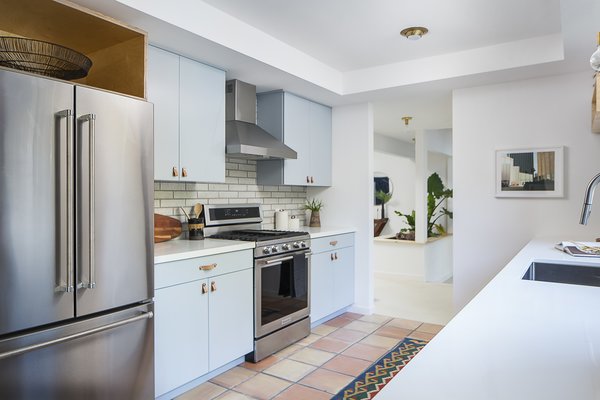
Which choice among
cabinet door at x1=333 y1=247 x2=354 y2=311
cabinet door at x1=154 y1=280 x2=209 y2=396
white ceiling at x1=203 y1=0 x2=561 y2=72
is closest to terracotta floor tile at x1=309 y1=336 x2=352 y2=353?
cabinet door at x1=333 y1=247 x2=354 y2=311

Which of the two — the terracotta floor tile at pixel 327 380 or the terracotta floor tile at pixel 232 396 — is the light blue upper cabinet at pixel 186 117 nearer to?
the terracotta floor tile at pixel 232 396

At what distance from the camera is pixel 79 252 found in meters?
1.85

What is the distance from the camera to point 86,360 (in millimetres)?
1908

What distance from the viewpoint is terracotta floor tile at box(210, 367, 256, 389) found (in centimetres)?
278

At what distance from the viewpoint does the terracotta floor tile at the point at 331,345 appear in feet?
11.1

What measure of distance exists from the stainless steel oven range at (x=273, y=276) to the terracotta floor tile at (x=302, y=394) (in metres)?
0.51

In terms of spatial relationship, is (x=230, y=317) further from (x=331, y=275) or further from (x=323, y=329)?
(x=331, y=275)

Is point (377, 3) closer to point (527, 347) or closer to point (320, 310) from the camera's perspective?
point (527, 347)

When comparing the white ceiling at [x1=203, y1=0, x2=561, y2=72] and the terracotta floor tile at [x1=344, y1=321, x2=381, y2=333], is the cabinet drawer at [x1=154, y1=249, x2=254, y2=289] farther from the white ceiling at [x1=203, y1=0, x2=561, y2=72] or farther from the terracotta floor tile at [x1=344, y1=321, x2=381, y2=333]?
the white ceiling at [x1=203, y1=0, x2=561, y2=72]

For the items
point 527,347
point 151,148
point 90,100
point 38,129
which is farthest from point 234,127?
point 527,347

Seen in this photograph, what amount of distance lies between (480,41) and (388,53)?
27.5 inches

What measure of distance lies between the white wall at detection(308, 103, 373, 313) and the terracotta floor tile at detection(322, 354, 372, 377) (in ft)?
4.22

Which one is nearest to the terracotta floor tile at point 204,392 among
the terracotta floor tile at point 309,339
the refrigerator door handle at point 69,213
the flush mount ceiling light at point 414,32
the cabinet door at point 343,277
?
the terracotta floor tile at point 309,339

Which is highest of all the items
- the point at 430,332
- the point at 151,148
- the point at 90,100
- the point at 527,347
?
the point at 90,100
